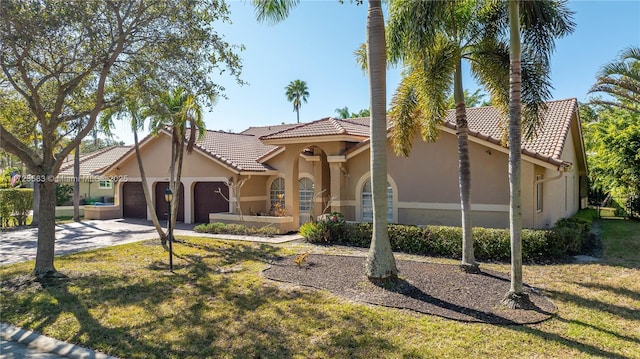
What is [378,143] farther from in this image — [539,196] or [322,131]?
[539,196]

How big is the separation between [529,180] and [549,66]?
17.7 feet

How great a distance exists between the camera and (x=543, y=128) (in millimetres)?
16141

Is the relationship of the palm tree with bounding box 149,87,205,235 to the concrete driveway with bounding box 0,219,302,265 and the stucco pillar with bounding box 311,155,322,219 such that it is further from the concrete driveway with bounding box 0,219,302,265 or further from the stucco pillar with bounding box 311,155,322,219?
the stucco pillar with bounding box 311,155,322,219

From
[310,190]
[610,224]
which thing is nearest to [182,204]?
[310,190]

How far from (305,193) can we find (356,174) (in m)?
4.65

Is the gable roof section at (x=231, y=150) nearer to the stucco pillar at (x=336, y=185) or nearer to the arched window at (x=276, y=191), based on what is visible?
the arched window at (x=276, y=191)

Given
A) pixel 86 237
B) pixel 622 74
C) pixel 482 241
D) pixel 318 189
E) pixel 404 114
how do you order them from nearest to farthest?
pixel 404 114 → pixel 482 241 → pixel 622 74 → pixel 86 237 → pixel 318 189

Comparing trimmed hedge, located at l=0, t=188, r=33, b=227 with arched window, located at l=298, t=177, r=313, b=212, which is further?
trimmed hedge, located at l=0, t=188, r=33, b=227

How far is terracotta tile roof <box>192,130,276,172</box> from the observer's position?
69.5 feet

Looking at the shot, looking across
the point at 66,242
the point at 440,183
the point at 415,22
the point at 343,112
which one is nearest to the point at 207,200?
the point at 66,242

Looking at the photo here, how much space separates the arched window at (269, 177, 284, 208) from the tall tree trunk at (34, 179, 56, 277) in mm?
12912

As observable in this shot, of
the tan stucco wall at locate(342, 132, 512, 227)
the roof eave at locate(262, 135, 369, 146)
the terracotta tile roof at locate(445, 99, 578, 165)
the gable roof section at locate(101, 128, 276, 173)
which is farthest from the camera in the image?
the gable roof section at locate(101, 128, 276, 173)

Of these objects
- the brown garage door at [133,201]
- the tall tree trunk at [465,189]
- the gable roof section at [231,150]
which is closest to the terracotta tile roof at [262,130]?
the gable roof section at [231,150]

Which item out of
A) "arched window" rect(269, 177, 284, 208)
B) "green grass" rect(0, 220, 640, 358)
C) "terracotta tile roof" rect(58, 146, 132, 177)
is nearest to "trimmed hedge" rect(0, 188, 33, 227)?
"terracotta tile roof" rect(58, 146, 132, 177)
